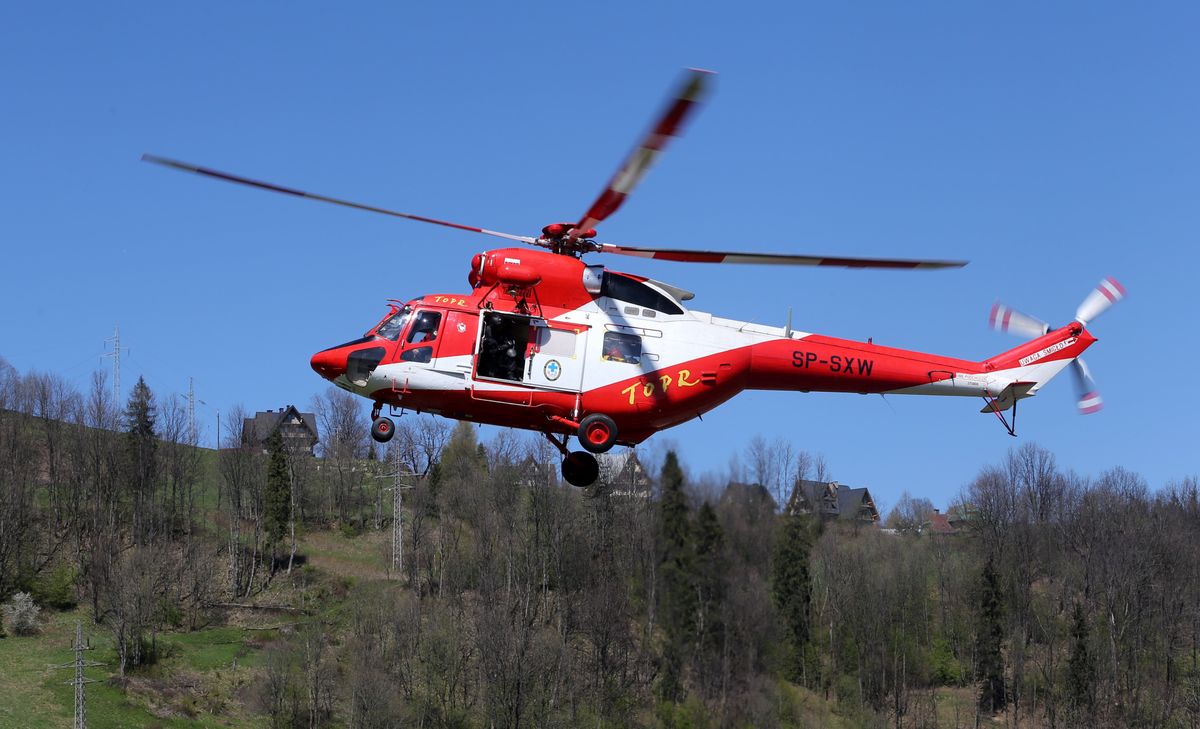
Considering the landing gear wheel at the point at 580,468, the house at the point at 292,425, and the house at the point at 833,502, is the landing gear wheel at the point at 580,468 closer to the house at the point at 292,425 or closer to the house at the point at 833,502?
the house at the point at 833,502

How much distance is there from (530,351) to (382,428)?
275 cm

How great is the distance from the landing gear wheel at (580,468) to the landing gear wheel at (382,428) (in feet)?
9.51

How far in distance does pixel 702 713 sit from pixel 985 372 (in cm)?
4956

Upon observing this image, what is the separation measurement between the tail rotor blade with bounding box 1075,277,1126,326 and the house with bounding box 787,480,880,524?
196ft

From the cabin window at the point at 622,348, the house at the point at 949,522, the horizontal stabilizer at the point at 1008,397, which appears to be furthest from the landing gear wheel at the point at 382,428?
the house at the point at 949,522

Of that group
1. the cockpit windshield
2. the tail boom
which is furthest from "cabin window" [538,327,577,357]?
the tail boom

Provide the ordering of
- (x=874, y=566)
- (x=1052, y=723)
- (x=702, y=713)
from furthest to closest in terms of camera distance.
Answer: (x=874, y=566) < (x=1052, y=723) < (x=702, y=713)

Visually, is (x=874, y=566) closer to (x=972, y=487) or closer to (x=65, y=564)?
(x=972, y=487)

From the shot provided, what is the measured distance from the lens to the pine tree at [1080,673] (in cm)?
7550

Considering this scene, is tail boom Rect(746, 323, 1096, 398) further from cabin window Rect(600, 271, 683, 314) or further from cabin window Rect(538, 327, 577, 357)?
cabin window Rect(538, 327, 577, 357)

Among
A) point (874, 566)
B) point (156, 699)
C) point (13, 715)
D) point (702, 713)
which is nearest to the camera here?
point (13, 715)

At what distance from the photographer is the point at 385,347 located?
22047mm

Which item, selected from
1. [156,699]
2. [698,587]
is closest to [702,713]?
[698,587]

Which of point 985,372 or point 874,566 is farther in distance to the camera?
point 874,566
